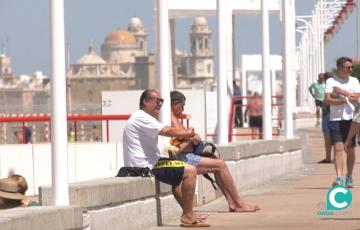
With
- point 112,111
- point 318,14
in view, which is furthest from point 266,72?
point 318,14

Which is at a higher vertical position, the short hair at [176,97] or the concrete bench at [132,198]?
the short hair at [176,97]

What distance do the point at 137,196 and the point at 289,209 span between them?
100 inches

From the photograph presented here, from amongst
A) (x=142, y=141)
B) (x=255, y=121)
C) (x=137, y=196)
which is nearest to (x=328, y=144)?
(x=255, y=121)

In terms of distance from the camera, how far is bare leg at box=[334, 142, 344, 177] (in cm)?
1795

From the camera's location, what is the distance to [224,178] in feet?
50.9

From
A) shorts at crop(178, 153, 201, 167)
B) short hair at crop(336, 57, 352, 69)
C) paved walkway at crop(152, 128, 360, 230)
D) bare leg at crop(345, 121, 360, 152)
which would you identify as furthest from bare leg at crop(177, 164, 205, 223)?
short hair at crop(336, 57, 352, 69)

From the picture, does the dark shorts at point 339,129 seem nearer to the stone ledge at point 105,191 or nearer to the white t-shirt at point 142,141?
the stone ledge at point 105,191

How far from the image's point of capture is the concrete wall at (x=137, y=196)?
12.3 metres

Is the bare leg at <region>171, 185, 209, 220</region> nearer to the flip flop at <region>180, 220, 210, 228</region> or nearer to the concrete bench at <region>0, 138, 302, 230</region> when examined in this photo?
the flip flop at <region>180, 220, 210, 228</region>

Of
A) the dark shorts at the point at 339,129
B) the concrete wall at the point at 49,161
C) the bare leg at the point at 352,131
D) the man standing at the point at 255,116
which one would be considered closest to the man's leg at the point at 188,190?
the bare leg at the point at 352,131

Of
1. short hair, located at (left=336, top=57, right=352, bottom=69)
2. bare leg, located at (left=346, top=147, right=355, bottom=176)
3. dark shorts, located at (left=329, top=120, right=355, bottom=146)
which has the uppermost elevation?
short hair, located at (left=336, top=57, right=352, bottom=69)

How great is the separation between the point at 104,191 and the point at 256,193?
21.6 feet

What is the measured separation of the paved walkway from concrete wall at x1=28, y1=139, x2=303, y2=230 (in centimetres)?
17

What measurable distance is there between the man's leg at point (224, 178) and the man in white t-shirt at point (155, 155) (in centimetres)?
86
